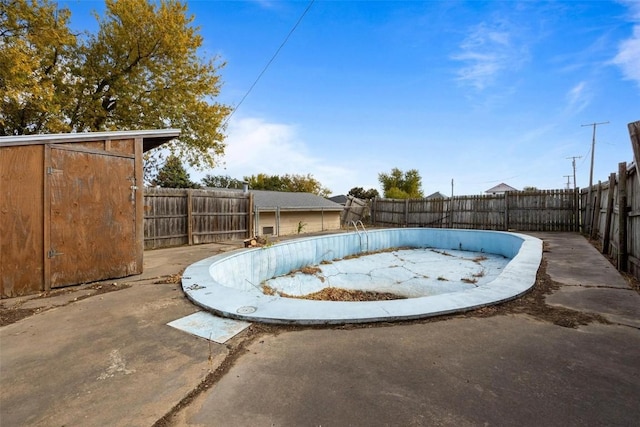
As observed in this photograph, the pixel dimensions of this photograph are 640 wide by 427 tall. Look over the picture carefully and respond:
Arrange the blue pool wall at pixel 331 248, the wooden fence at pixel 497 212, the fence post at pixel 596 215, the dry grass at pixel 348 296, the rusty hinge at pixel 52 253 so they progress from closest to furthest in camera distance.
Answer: the rusty hinge at pixel 52 253 → the blue pool wall at pixel 331 248 → the dry grass at pixel 348 296 → the fence post at pixel 596 215 → the wooden fence at pixel 497 212

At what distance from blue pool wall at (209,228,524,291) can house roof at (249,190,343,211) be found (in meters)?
6.34

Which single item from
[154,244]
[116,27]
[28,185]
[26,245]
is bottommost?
[154,244]

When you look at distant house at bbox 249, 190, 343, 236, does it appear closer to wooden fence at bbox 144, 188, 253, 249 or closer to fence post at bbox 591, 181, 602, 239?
wooden fence at bbox 144, 188, 253, 249

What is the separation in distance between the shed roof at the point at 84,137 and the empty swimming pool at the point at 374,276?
259cm

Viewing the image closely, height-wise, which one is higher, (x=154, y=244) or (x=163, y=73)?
(x=163, y=73)

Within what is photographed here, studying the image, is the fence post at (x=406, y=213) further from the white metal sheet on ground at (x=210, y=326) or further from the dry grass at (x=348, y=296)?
the white metal sheet on ground at (x=210, y=326)

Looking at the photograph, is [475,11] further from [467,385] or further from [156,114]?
[156,114]

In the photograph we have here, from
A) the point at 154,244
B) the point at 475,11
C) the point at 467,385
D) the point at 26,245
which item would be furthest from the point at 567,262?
the point at 154,244

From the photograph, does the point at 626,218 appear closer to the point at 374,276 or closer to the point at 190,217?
the point at 374,276

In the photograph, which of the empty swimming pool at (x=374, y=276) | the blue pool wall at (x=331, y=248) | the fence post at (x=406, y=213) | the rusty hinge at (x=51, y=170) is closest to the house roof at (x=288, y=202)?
the fence post at (x=406, y=213)

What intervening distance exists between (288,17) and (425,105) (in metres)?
7.35

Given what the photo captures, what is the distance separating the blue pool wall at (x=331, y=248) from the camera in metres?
6.29

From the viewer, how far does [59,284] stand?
4.12 m

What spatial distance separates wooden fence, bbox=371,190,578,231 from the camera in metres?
12.5
